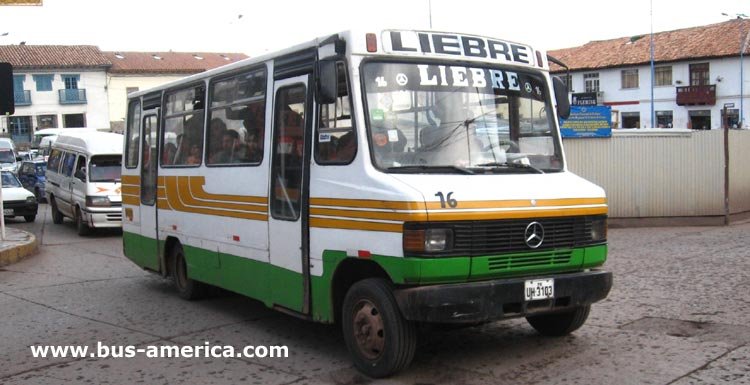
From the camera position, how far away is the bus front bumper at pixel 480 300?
5383 millimetres

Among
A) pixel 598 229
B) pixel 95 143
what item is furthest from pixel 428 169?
pixel 95 143

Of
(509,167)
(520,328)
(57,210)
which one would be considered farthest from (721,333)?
(57,210)

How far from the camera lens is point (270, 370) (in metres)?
6.19

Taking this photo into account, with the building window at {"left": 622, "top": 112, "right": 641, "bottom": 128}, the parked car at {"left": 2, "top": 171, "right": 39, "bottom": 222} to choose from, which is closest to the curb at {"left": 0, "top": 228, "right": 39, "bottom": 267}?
the parked car at {"left": 2, "top": 171, "right": 39, "bottom": 222}

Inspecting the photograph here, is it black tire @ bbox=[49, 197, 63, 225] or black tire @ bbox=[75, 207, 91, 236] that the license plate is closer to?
black tire @ bbox=[75, 207, 91, 236]

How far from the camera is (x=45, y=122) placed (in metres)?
64.2

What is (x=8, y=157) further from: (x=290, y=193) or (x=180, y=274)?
(x=290, y=193)

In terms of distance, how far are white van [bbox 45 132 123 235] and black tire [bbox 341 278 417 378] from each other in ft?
41.3

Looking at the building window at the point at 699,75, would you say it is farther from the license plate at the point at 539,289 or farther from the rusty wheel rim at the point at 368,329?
the rusty wheel rim at the point at 368,329

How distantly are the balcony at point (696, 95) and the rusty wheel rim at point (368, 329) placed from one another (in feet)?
177

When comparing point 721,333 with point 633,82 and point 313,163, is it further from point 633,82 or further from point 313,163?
point 633,82

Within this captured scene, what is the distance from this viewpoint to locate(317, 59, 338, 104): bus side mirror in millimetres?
5820

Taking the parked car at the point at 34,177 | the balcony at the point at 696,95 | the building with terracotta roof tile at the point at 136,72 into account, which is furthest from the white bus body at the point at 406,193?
the building with terracotta roof tile at the point at 136,72

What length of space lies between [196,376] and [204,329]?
1.80m
